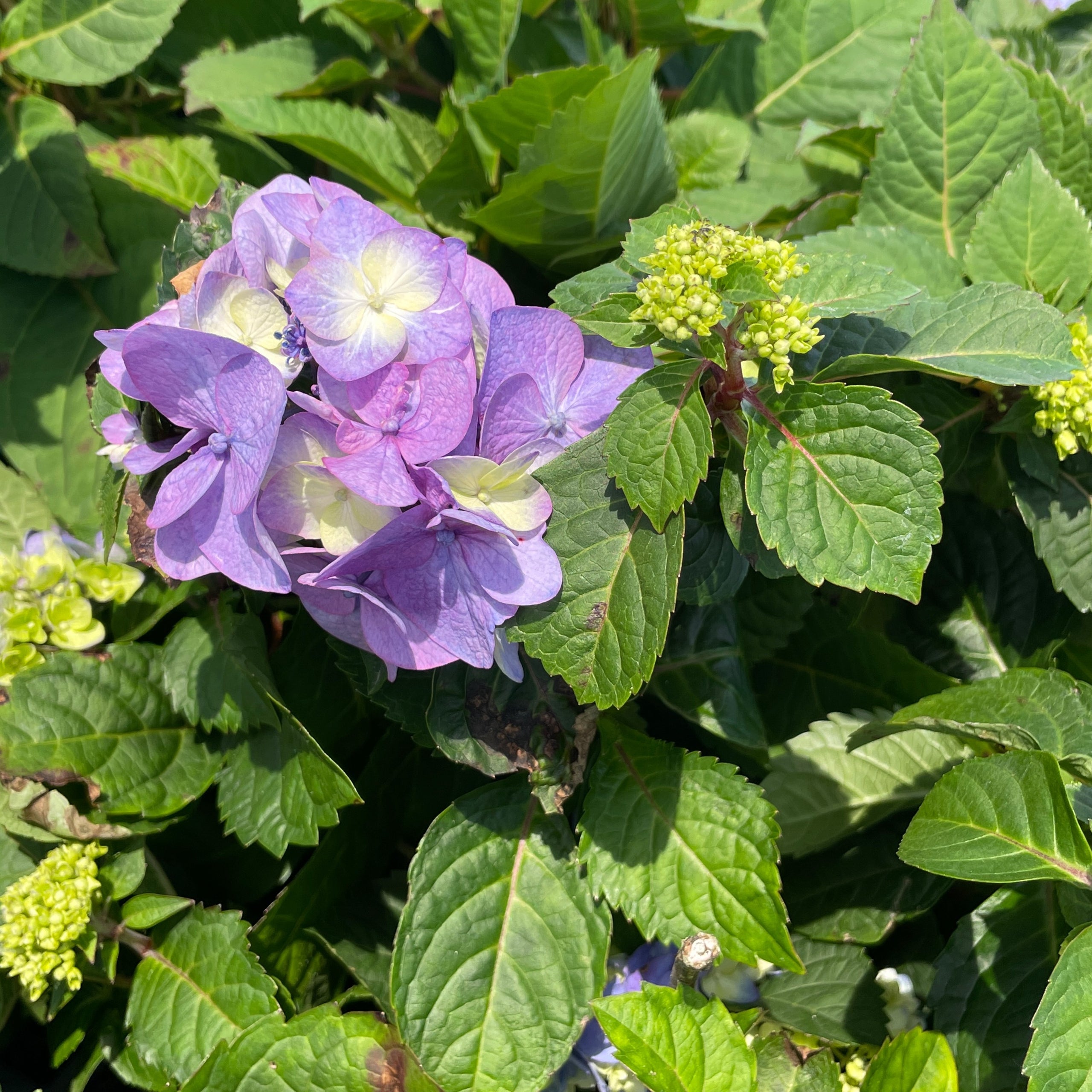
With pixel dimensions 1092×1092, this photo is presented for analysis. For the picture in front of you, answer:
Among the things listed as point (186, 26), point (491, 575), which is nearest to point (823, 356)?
point (491, 575)

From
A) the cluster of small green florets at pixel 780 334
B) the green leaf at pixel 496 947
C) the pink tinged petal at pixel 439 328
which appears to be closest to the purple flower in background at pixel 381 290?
the pink tinged petal at pixel 439 328

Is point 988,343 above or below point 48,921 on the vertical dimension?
above

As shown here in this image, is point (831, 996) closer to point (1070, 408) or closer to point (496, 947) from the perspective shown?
point (496, 947)

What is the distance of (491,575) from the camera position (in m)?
1.02

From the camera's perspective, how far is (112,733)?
→ 1379 millimetres

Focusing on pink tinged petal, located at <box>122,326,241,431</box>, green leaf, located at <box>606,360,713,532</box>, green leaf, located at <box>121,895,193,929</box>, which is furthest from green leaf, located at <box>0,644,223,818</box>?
green leaf, located at <box>606,360,713,532</box>

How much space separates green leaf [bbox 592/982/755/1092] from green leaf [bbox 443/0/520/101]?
55.7 inches

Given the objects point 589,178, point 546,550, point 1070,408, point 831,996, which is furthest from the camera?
point 589,178

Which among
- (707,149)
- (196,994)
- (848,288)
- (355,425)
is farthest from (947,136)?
(196,994)

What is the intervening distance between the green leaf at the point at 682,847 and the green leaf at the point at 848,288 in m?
0.60

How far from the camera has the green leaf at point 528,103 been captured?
1.46 meters

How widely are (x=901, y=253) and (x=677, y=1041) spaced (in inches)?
43.2

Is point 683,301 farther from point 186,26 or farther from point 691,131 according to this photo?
point 186,26

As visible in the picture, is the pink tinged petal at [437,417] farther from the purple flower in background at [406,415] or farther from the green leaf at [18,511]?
the green leaf at [18,511]
